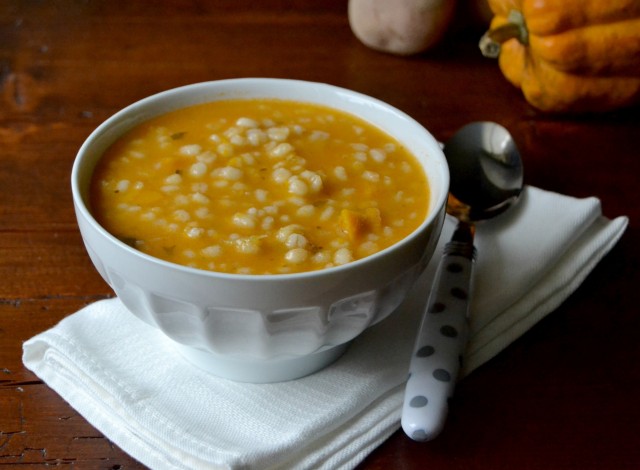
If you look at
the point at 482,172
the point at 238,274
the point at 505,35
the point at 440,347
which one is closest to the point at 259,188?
the point at 238,274

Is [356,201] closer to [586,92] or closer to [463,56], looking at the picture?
[586,92]

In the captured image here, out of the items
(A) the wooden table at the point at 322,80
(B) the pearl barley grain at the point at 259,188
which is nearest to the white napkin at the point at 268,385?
(A) the wooden table at the point at 322,80

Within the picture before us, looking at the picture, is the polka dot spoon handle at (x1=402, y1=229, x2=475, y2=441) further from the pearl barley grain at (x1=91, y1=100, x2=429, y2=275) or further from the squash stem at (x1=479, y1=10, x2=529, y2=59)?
the squash stem at (x1=479, y1=10, x2=529, y2=59)

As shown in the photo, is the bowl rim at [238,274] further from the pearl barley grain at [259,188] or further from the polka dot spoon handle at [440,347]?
the polka dot spoon handle at [440,347]

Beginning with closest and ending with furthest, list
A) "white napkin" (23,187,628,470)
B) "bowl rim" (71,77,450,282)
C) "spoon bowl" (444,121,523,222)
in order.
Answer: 1. "bowl rim" (71,77,450,282)
2. "white napkin" (23,187,628,470)
3. "spoon bowl" (444,121,523,222)

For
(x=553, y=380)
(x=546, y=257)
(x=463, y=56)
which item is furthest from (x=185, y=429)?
(x=463, y=56)

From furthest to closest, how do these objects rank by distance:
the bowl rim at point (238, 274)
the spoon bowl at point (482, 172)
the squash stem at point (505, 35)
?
1. the squash stem at point (505, 35)
2. the spoon bowl at point (482, 172)
3. the bowl rim at point (238, 274)

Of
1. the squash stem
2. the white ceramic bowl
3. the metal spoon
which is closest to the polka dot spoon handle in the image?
the metal spoon
